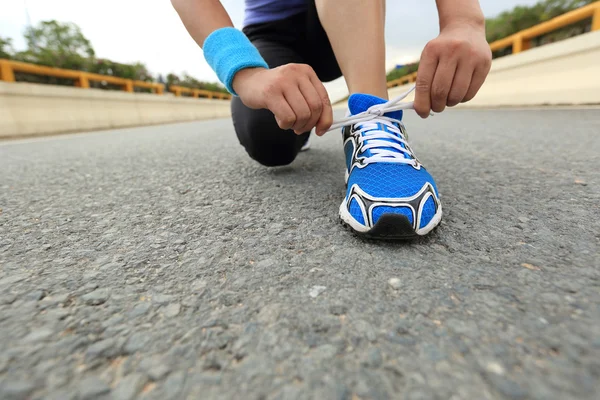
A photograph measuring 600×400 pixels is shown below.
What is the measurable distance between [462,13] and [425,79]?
Answer: 0.70 feet

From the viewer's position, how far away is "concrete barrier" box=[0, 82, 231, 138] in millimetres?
3996

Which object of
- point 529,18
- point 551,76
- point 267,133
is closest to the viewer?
point 267,133

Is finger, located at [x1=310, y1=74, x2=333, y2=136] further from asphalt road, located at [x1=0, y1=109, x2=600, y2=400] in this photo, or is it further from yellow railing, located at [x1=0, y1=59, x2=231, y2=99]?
yellow railing, located at [x1=0, y1=59, x2=231, y2=99]

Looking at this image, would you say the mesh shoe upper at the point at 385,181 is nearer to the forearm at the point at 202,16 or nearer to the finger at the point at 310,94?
the finger at the point at 310,94

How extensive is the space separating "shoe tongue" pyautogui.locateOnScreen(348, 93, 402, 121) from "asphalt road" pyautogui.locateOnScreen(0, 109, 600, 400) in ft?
0.80

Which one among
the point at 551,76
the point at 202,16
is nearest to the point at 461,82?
the point at 202,16

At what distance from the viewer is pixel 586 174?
3.56 ft

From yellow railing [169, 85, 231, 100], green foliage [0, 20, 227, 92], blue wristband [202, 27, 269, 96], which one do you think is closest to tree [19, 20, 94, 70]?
green foliage [0, 20, 227, 92]

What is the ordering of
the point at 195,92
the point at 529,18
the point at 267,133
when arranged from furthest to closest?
the point at 195,92, the point at 529,18, the point at 267,133

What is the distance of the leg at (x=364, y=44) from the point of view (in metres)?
0.91

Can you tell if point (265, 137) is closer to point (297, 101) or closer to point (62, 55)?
point (297, 101)

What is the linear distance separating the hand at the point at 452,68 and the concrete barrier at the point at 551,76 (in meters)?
3.36

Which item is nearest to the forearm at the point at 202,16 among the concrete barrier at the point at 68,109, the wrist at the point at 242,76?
the wrist at the point at 242,76

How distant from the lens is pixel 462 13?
0.78m
